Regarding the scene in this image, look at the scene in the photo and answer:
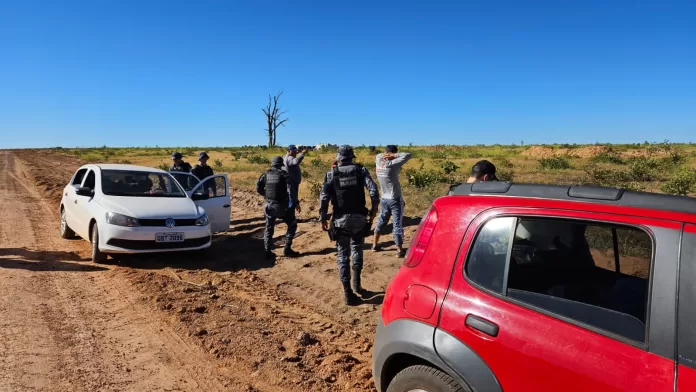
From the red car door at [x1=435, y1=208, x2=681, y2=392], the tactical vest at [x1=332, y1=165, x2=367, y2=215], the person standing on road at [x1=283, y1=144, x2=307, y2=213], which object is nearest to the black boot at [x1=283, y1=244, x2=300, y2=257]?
the person standing on road at [x1=283, y1=144, x2=307, y2=213]

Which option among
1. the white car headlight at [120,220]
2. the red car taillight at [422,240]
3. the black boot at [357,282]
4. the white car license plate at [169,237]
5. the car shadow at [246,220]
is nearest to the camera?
the red car taillight at [422,240]

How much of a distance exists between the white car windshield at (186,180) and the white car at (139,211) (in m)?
0.17

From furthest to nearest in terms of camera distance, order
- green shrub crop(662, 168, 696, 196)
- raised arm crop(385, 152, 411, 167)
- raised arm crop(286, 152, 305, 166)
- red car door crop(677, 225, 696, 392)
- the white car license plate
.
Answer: green shrub crop(662, 168, 696, 196) < raised arm crop(286, 152, 305, 166) < raised arm crop(385, 152, 411, 167) < the white car license plate < red car door crop(677, 225, 696, 392)

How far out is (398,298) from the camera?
2.69m

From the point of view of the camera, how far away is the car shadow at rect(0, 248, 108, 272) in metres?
6.88

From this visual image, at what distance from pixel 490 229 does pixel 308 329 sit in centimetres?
309

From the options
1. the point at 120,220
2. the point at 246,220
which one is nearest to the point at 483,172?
the point at 120,220

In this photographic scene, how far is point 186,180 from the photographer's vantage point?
9672mm

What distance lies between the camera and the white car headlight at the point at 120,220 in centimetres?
702

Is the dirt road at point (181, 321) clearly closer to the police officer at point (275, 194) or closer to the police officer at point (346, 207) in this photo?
the police officer at point (346, 207)

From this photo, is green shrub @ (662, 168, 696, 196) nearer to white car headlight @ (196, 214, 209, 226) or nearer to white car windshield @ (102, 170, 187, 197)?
white car headlight @ (196, 214, 209, 226)

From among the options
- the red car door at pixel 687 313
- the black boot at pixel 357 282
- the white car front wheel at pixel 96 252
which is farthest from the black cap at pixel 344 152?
the red car door at pixel 687 313

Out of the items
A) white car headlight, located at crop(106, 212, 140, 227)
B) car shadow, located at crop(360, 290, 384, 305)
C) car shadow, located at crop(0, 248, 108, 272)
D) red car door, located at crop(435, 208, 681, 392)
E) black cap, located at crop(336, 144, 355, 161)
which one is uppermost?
black cap, located at crop(336, 144, 355, 161)

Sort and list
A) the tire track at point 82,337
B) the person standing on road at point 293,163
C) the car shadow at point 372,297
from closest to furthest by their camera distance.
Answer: the tire track at point 82,337
the car shadow at point 372,297
the person standing on road at point 293,163
